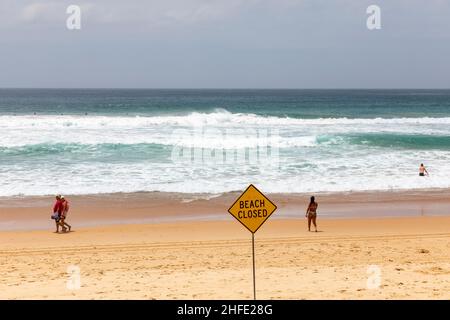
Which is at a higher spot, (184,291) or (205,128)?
(205,128)

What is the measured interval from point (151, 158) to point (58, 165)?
4519 mm

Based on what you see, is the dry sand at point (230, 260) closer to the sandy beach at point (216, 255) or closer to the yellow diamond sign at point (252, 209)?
the sandy beach at point (216, 255)

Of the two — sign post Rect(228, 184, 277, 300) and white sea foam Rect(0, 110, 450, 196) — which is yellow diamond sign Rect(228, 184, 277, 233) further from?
white sea foam Rect(0, 110, 450, 196)

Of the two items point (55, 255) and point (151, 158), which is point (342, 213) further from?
point (151, 158)

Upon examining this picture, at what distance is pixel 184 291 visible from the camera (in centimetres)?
975

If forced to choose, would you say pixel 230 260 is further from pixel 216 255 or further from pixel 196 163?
pixel 196 163

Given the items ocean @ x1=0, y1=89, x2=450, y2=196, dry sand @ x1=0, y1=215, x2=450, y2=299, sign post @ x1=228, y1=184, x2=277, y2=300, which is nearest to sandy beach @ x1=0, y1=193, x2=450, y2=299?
dry sand @ x1=0, y1=215, x2=450, y2=299

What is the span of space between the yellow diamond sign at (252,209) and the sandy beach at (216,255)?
46.0 inches

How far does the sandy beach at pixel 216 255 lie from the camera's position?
984 centimetres

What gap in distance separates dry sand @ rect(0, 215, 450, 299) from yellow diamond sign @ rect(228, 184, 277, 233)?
1.16m

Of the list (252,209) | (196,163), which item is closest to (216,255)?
(252,209)

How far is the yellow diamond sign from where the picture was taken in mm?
9031

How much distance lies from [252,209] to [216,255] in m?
4.37
